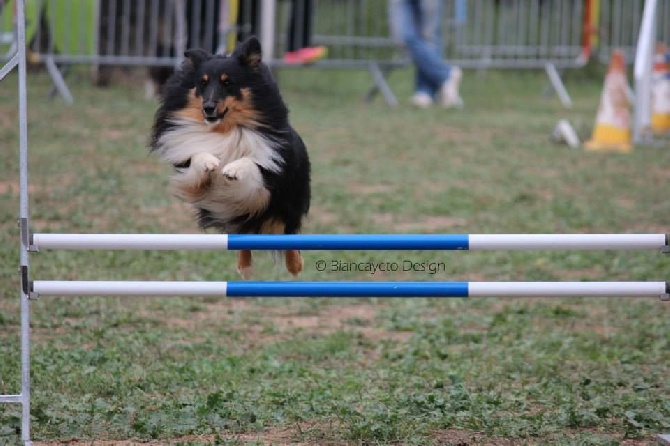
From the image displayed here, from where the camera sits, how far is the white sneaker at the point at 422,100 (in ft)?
47.9

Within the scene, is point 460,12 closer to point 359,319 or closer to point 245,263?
point 359,319

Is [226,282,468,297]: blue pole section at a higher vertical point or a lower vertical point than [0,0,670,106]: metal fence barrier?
lower

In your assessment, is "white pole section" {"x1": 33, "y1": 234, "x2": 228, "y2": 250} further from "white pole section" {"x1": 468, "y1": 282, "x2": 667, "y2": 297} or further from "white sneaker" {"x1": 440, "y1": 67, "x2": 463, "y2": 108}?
"white sneaker" {"x1": 440, "y1": 67, "x2": 463, "y2": 108}

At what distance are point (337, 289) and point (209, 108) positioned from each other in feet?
3.96

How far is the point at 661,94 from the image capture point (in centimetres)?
1302

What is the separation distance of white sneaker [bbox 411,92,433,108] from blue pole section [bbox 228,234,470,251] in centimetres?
1057

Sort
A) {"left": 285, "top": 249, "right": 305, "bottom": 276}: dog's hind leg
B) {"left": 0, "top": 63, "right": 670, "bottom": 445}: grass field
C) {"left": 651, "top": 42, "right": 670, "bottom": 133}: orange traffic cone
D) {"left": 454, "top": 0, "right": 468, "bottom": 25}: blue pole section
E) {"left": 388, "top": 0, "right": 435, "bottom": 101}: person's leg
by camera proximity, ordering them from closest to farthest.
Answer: {"left": 0, "top": 63, "right": 670, "bottom": 445}: grass field < {"left": 285, "top": 249, "right": 305, "bottom": 276}: dog's hind leg < {"left": 651, "top": 42, "right": 670, "bottom": 133}: orange traffic cone < {"left": 388, "top": 0, "right": 435, "bottom": 101}: person's leg < {"left": 454, "top": 0, "right": 468, "bottom": 25}: blue pole section

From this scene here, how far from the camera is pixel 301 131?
12.1m

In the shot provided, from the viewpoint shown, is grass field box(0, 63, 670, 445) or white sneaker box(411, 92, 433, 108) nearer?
grass field box(0, 63, 670, 445)

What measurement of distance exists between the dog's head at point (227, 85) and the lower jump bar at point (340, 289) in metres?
1.08

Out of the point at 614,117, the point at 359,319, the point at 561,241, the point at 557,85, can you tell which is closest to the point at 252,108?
the point at 561,241

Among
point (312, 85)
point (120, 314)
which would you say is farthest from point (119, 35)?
point (120, 314)

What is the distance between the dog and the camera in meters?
4.89

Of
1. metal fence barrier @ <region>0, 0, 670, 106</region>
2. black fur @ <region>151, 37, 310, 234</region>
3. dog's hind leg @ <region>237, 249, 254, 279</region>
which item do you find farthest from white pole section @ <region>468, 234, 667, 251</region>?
metal fence barrier @ <region>0, 0, 670, 106</region>
